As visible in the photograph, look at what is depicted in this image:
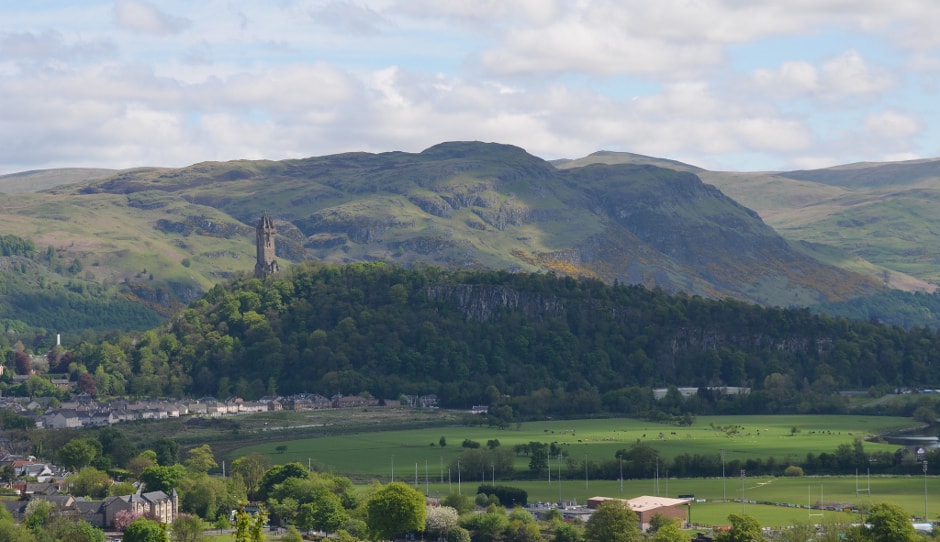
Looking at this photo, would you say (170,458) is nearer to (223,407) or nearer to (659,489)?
(659,489)

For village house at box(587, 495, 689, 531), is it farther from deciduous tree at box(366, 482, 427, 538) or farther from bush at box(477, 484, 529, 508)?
deciduous tree at box(366, 482, 427, 538)

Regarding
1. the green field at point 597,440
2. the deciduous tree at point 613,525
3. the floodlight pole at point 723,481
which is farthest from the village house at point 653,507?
the green field at point 597,440

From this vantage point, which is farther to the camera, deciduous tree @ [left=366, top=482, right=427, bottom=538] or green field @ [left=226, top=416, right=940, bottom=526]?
green field @ [left=226, top=416, right=940, bottom=526]

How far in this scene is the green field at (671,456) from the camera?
113 metres

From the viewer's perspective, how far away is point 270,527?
4205 inches

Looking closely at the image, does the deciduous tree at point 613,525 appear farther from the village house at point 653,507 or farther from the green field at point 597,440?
the green field at point 597,440

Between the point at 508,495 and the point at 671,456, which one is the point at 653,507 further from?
the point at 671,456

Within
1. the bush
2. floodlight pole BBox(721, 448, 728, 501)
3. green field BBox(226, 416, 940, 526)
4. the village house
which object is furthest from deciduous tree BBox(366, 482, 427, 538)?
floodlight pole BBox(721, 448, 728, 501)

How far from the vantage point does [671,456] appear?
137 meters

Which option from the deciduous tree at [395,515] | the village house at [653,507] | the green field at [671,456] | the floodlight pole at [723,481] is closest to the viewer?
the deciduous tree at [395,515]

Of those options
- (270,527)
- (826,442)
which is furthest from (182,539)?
(826,442)

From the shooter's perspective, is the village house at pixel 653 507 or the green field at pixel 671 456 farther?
the green field at pixel 671 456

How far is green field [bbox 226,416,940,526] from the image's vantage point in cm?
11262

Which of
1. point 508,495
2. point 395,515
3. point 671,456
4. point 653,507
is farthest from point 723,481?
point 395,515
